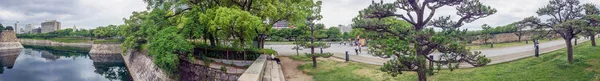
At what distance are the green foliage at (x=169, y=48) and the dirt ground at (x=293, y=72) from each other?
433 cm

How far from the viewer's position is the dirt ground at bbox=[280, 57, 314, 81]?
14.1 metres

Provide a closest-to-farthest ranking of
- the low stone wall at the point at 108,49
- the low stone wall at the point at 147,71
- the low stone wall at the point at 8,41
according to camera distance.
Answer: the low stone wall at the point at 147,71, the low stone wall at the point at 108,49, the low stone wall at the point at 8,41

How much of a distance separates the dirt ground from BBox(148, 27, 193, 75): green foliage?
4334mm

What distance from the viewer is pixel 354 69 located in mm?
14492

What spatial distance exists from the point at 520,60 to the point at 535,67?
67.0 inches

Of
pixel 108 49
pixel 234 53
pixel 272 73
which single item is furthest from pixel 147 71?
pixel 108 49

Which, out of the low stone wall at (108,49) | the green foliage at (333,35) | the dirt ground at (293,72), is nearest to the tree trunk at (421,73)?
the dirt ground at (293,72)

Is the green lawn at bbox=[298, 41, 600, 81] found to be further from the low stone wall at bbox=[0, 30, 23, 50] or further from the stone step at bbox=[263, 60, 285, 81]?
the low stone wall at bbox=[0, 30, 23, 50]

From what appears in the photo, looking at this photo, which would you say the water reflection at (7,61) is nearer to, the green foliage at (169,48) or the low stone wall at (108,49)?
the low stone wall at (108,49)

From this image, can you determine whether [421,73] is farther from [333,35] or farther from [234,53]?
[333,35]

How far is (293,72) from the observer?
1542cm

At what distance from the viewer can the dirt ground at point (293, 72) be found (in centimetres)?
1408

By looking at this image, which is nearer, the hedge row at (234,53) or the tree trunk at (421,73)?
the tree trunk at (421,73)

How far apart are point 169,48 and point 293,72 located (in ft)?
17.5
